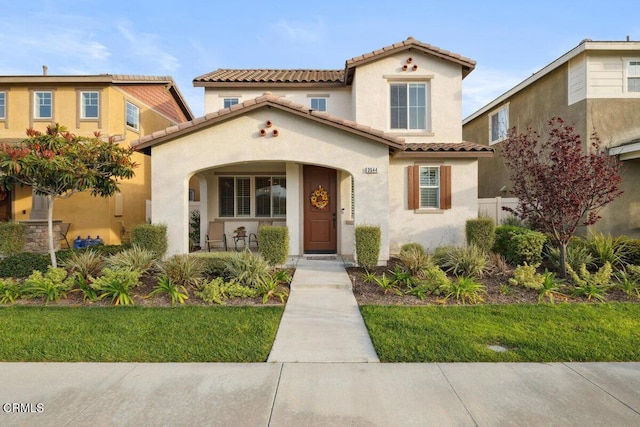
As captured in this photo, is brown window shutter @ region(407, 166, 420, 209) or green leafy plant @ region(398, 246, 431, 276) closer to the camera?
green leafy plant @ region(398, 246, 431, 276)

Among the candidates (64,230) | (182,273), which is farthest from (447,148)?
(64,230)

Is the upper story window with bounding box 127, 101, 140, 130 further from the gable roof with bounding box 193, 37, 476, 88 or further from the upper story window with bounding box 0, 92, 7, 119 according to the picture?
the upper story window with bounding box 0, 92, 7, 119

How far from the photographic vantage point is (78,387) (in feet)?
12.2

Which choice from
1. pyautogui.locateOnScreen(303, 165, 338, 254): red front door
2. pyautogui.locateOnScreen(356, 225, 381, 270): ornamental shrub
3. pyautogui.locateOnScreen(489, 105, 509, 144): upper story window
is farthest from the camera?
pyautogui.locateOnScreen(489, 105, 509, 144): upper story window

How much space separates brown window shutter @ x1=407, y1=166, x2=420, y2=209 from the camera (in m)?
11.5

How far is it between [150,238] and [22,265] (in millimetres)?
3152

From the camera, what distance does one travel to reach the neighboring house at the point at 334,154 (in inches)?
375

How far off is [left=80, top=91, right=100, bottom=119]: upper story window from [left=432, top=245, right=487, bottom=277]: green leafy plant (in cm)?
1412

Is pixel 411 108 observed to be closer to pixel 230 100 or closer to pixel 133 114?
pixel 230 100

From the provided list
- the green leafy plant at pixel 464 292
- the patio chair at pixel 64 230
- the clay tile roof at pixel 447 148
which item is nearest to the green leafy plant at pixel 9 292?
the patio chair at pixel 64 230

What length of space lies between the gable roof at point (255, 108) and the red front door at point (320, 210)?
7.92ft

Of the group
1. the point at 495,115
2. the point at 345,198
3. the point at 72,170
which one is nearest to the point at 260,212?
the point at 345,198

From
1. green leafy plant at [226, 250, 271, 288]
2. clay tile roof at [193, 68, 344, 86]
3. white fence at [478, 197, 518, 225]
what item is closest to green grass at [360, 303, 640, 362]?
green leafy plant at [226, 250, 271, 288]

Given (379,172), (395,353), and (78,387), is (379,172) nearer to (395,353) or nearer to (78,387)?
(395,353)
